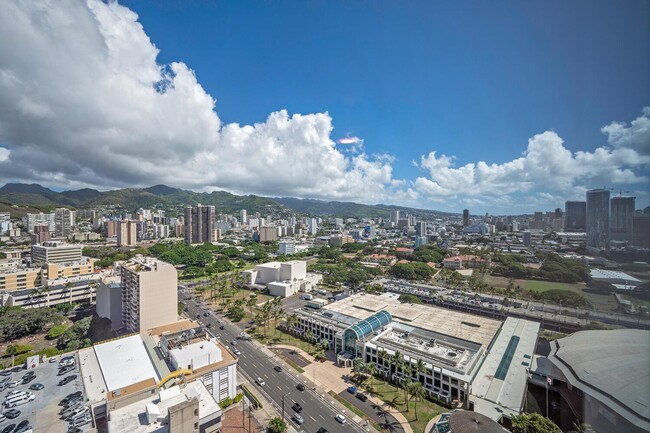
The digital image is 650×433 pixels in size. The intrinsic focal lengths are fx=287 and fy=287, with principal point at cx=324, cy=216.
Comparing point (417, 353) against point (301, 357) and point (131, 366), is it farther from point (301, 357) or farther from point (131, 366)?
point (131, 366)

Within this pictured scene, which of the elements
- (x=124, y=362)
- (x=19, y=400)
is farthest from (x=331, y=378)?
(x=19, y=400)

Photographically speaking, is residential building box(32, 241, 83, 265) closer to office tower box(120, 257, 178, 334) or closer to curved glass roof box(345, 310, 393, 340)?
office tower box(120, 257, 178, 334)

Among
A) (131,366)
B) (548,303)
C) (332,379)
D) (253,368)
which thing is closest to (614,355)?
(332,379)

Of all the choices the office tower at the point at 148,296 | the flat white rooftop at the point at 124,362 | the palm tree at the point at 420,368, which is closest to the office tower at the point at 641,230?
the palm tree at the point at 420,368

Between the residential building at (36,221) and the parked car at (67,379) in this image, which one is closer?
the parked car at (67,379)

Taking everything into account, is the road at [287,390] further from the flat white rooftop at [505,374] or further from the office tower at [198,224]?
the office tower at [198,224]

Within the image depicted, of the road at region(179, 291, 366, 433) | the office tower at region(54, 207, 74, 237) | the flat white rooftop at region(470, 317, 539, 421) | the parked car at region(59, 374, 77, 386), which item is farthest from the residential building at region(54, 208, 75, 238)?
the flat white rooftop at region(470, 317, 539, 421)
